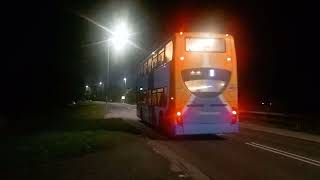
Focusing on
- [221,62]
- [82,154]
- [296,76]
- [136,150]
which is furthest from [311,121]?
[296,76]

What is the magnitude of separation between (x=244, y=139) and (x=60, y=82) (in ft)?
121

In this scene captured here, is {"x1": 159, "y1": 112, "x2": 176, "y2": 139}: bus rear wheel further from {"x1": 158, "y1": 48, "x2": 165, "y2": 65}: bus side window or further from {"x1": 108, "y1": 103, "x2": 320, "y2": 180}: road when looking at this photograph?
{"x1": 158, "y1": 48, "x2": 165, "y2": 65}: bus side window

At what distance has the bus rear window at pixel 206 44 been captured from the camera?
22797 millimetres

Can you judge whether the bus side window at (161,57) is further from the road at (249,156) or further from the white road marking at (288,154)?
the white road marking at (288,154)

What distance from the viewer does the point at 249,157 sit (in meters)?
16.6

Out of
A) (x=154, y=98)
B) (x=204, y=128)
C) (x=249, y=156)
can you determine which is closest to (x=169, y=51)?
(x=204, y=128)

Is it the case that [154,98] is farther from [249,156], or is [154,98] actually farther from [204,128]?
[249,156]

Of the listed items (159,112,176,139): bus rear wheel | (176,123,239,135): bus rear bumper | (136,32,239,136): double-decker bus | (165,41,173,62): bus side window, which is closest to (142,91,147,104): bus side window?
(159,112,176,139): bus rear wheel

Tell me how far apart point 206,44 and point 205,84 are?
5.47ft

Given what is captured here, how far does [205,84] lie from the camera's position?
2264 centimetres

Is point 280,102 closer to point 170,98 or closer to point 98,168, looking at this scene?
point 170,98

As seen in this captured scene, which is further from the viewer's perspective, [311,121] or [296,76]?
[296,76]

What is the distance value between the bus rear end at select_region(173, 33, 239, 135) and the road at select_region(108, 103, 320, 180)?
0.82m

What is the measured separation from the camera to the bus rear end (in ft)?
74.0
